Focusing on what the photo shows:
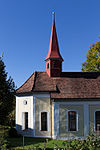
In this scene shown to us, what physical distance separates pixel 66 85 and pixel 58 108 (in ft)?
10.1

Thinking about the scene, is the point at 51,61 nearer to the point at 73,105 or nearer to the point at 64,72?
the point at 64,72

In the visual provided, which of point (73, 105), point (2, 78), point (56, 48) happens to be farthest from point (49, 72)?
point (2, 78)

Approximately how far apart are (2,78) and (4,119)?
334cm

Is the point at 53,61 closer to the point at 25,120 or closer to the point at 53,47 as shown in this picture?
the point at 53,47

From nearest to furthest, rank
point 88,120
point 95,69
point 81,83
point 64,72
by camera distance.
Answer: point 88,120 < point 81,83 < point 64,72 < point 95,69

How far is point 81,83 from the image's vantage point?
22797 mm

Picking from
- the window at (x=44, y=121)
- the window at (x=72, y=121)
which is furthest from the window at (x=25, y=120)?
the window at (x=72, y=121)

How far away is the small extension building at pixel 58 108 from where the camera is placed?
68.1 feet

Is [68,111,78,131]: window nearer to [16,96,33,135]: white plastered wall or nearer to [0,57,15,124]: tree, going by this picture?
[16,96,33,135]: white plastered wall

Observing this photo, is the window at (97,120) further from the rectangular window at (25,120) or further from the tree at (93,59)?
the tree at (93,59)

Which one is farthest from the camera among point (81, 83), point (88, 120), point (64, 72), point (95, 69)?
point (95, 69)

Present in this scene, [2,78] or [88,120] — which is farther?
[88,120]

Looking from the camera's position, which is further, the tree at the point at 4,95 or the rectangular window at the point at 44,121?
the rectangular window at the point at 44,121

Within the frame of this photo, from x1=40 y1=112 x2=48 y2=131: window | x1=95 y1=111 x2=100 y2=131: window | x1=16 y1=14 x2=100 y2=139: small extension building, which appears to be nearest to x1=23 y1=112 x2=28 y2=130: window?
x1=16 y1=14 x2=100 y2=139: small extension building
